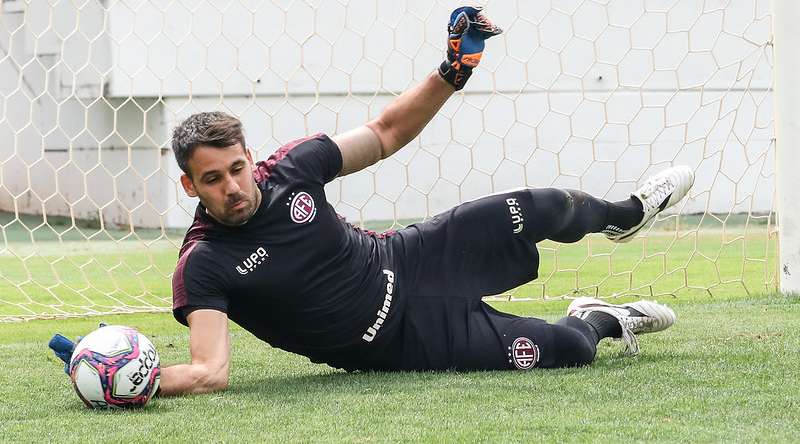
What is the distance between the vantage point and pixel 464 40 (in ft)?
12.0

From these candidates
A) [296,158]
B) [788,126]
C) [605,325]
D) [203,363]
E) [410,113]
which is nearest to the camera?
[203,363]

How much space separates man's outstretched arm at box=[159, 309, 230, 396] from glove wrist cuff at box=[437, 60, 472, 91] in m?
1.09

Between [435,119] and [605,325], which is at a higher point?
[435,119]

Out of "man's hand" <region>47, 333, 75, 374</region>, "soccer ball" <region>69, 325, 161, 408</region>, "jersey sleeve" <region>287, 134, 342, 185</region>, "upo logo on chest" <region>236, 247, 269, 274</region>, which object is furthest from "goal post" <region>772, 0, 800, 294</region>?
"man's hand" <region>47, 333, 75, 374</region>

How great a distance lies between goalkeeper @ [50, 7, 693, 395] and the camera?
3.54 meters

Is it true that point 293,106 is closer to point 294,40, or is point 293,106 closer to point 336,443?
point 294,40

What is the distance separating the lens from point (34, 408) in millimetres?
3404

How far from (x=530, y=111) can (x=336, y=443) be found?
6.23 meters

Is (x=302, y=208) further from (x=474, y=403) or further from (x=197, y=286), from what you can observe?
(x=474, y=403)

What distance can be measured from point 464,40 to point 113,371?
1527mm

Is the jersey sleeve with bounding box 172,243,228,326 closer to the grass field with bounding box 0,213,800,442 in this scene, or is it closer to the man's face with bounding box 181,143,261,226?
the man's face with bounding box 181,143,261,226

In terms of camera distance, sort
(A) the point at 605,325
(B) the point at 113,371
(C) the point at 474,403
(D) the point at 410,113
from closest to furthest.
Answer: (C) the point at 474,403 → (B) the point at 113,371 → (D) the point at 410,113 → (A) the point at 605,325

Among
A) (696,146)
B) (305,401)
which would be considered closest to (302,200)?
A: (305,401)

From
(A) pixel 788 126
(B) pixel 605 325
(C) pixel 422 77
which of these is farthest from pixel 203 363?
(C) pixel 422 77
